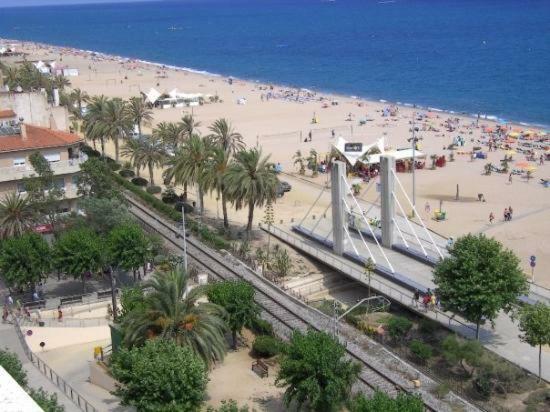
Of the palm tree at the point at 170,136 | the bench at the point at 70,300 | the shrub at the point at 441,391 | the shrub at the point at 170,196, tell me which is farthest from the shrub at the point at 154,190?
the shrub at the point at 441,391

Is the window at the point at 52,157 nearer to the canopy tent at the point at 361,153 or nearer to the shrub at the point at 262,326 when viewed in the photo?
the shrub at the point at 262,326

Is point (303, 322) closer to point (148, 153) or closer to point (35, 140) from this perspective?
point (35, 140)

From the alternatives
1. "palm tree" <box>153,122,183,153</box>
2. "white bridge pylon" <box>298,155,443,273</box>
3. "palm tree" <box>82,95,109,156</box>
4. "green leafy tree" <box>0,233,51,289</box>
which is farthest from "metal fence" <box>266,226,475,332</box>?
"palm tree" <box>82,95,109,156</box>

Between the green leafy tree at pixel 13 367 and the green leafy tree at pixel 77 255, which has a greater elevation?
the green leafy tree at pixel 77 255

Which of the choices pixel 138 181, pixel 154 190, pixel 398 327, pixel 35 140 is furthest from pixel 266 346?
pixel 138 181

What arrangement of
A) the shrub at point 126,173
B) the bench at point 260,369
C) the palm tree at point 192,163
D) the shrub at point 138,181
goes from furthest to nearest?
1. the shrub at point 126,173
2. the shrub at point 138,181
3. the palm tree at point 192,163
4. the bench at point 260,369

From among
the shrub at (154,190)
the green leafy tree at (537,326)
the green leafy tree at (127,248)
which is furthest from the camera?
the shrub at (154,190)
